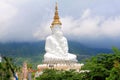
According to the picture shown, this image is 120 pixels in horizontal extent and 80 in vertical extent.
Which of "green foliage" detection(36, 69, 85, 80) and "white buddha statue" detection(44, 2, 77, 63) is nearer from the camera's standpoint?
"green foliage" detection(36, 69, 85, 80)

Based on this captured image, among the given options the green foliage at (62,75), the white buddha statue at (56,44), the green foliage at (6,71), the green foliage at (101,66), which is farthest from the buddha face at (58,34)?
the green foliage at (101,66)

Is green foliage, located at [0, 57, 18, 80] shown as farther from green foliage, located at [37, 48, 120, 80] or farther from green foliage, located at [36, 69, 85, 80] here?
green foliage, located at [37, 48, 120, 80]

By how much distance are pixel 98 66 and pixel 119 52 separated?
5.87 feet

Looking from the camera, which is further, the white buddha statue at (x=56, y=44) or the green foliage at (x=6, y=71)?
the white buddha statue at (x=56, y=44)

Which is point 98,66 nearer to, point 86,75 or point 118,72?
point 86,75

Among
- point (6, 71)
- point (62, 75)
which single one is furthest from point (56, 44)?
point (6, 71)

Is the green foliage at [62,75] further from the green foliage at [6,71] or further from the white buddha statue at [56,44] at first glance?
the white buddha statue at [56,44]

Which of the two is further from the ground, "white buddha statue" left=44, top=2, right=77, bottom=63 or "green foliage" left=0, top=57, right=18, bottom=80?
"white buddha statue" left=44, top=2, right=77, bottom=63

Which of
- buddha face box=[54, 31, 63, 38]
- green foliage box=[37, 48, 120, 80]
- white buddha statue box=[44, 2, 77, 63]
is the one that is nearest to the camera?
green foliage box=[37, 48, 120, 80]

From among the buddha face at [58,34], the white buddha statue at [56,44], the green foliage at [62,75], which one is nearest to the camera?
the green foliage at [62,75]

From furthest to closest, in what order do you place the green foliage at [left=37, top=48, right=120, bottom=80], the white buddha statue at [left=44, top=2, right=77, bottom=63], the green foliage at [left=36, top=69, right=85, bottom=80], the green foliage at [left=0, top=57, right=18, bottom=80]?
1. the white buddha statue at [left=44, top=2, right=77, bottom=63]
2. the green foliage at [left=0, top=57, right=18, bottom=80]
3. the green foliage at [left=36, top=69, right=85, bottom=80]
4. the green foliage at [left=37, top=48, right=120, bottom=80]

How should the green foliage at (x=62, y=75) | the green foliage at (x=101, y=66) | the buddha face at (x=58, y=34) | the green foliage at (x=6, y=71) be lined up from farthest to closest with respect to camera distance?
1. the buddha face at (x=58, y=34)
2. the green foliage at (x=6, y=71)
3. the green foliage at (x=62, y=75)
4. the green foliage at (x=101, y=66)

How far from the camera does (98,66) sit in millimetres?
36844

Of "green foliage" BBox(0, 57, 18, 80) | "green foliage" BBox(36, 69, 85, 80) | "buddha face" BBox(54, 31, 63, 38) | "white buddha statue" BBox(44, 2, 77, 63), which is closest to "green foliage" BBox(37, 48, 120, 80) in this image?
"green foliage" BBox(36, 69, 85, 80)
